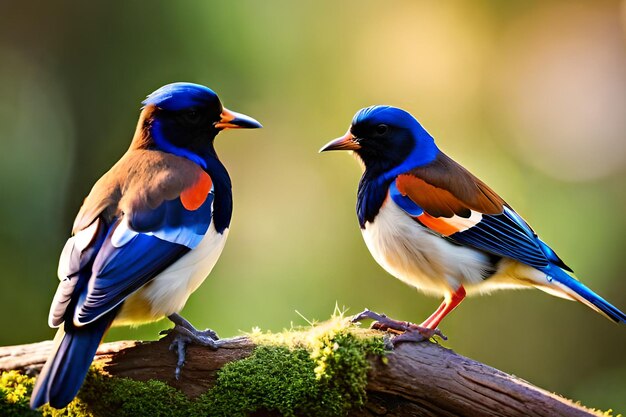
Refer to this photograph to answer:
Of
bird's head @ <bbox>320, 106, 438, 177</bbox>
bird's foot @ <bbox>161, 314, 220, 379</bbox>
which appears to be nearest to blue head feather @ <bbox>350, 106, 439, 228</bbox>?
bird's head @ <bbox>320, 106, 438, 177</bbox>

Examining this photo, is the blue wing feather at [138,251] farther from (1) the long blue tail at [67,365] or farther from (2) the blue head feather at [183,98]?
(2) the blue head feather at [183,98]

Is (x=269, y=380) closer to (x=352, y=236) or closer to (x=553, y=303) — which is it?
(x=352, y=236)

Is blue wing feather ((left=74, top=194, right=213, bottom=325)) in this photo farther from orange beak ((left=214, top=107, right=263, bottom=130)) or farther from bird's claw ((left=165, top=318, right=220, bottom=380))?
orange beak ((left=214, top=107, right=263, bottom=130))

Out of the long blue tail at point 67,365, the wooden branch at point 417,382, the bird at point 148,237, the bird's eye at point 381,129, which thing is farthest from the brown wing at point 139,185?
the bird's eye at point 381,129

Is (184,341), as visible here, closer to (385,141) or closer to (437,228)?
(437,228)

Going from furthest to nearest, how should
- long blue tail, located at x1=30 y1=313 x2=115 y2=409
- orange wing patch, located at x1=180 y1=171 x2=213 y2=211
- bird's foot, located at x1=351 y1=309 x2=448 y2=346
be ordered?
1. orange wing patch, located at x1=180 y1=171 x2=213 y2=211
2. bird's foot, located at x1=351 y1=309 x2=448 y2=346
3. long blue tail, located at x1=30 y1=313 x2=115 y2=409

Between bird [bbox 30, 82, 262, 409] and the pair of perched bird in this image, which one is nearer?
bird [bbox 30, 82, 262, 409]

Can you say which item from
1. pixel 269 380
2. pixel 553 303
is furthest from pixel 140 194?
pixel 553 303
